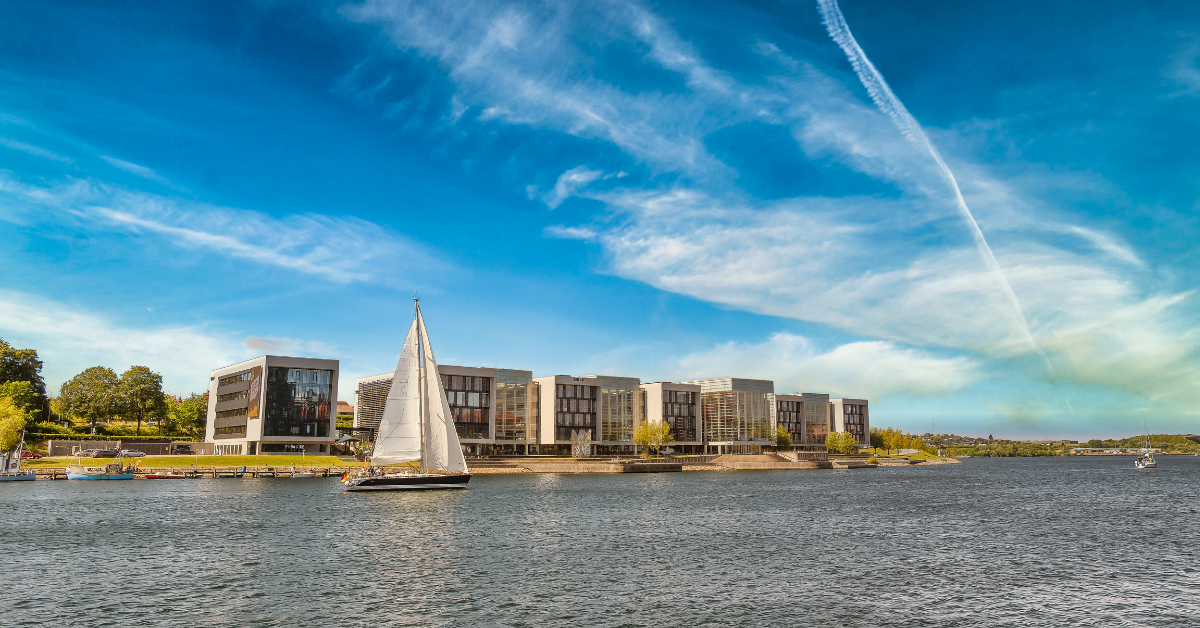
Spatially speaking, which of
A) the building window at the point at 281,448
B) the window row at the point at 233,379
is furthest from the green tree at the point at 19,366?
the building window at the point at 281,448

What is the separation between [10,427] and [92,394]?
57054mm

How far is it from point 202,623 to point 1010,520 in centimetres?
6827

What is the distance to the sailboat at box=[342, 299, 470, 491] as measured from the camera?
9738 cm

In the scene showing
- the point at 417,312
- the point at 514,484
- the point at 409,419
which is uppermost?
the point at 417,312

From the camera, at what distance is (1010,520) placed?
73125mm

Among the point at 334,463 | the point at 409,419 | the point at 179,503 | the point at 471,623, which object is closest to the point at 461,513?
the point at 409,419

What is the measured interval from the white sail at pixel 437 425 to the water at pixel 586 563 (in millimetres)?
10149

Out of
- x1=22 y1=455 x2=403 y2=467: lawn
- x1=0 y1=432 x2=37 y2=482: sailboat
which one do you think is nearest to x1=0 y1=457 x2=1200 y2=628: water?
x1=0 y1=432 x2=37 y2=482: sailboat

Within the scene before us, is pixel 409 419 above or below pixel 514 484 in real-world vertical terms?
above

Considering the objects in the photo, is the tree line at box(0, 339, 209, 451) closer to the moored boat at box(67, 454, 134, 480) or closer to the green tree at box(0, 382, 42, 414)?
the green tree at box(0, 382, 42, 414)

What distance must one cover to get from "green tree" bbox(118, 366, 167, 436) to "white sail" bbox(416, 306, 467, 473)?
12640cm

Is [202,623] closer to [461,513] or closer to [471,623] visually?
[471,623]

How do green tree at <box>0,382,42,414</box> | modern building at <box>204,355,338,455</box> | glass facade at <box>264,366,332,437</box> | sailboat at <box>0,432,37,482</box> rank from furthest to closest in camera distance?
glass facade at <box>264,366,332,437</box> < modern building at <box>204,355,338,455</box> < green tree at <box>0,382,42,414</box> < sailboat at <box>0,432,37,482</box>

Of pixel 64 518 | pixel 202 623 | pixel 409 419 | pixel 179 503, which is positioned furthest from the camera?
pixel 409 419
